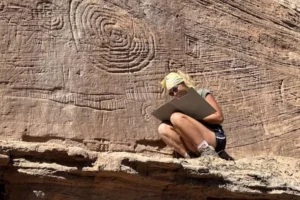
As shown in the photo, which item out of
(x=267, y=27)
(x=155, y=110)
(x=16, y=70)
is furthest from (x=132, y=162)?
(x=267, y=27)

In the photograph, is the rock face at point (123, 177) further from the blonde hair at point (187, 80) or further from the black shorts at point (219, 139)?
the blonde hair at point (187, 80)

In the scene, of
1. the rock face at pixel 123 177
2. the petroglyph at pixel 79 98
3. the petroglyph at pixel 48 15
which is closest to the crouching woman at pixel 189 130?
the rock face at pixel 123 177

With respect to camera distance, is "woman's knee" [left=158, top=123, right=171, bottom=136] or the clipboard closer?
the clipboard

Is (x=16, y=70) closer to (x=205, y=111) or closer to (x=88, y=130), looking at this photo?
(x=88, y=130)

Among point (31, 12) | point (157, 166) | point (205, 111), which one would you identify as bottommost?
point (157, 166)

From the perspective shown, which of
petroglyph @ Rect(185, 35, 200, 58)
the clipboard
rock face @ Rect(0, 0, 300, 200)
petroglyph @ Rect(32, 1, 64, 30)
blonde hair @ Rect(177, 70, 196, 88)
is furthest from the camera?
petroglyph @ Rect(185, 35, 200, 58)

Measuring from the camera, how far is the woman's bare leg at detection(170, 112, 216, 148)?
627cm

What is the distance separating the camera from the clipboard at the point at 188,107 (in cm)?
618

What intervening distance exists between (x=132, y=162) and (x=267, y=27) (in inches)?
92.2

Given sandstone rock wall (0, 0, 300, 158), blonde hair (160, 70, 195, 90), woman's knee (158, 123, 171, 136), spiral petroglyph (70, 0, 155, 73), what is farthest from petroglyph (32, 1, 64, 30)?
woman's knee (158, 123, 171, 136)

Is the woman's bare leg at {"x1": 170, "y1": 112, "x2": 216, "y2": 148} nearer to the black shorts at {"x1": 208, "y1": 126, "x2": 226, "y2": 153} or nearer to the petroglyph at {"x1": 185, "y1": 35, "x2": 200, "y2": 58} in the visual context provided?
the black shorts at {"x1": 208, "y1": 126, "x2": 226, "y2": 153}

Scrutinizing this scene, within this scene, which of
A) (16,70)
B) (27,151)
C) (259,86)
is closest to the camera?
(27,151)

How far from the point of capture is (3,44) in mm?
6297

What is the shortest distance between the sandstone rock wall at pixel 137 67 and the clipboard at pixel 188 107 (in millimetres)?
276
